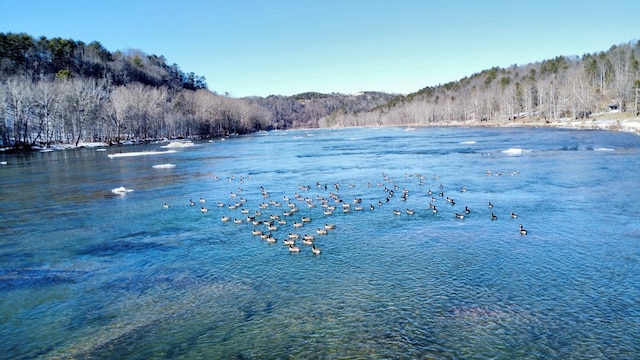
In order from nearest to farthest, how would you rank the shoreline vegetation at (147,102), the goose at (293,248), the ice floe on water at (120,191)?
the goose at (293,248), the ice floe on water at (120,191), the shoreline vegetation at (147,102)

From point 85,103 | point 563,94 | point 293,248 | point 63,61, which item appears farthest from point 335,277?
point 63,61

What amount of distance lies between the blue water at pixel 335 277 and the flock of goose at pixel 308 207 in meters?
0.26

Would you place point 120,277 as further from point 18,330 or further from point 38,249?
point 38,249

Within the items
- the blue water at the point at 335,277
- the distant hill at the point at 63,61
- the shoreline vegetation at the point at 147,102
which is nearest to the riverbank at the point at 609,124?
the shoreline vegetation at the point at 147,102

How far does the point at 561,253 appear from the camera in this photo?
656 inches

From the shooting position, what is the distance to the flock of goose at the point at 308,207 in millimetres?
20812

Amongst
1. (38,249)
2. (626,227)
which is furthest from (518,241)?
(38,249)

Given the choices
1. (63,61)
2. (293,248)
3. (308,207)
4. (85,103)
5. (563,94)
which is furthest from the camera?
(63,61)

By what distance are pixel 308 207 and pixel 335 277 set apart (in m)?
11.6

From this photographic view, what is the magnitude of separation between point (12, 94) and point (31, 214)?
2522 inches

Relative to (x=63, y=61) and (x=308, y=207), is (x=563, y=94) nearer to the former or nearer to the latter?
(x=308, y=207)

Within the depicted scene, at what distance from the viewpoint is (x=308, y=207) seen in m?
26.6

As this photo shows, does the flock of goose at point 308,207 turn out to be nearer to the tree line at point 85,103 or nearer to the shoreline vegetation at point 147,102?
the shoreline vegetation at point 147,102

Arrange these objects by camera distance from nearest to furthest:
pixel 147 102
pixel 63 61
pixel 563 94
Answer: pixel 147 102
pixel 563 94
pixel 63 61
